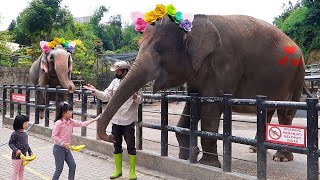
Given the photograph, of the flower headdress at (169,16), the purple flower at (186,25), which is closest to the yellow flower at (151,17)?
the flower headdress at (169,16)

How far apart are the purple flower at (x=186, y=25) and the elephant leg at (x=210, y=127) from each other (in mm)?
1113

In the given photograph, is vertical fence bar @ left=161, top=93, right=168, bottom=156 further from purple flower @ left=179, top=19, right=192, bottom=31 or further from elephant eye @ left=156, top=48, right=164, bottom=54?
purple flower @ left=179, top=19, right=192, bottom=31

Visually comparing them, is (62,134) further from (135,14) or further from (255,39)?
(255,39)

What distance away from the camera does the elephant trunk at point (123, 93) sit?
16.9ft

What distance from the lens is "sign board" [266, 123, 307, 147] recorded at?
4.40m

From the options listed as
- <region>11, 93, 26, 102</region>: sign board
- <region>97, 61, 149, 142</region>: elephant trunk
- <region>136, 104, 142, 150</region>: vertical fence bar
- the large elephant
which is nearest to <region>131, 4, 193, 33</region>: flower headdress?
the large elephant

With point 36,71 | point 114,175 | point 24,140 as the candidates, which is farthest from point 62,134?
point 36,71

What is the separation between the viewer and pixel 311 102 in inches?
170

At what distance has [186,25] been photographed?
554cm

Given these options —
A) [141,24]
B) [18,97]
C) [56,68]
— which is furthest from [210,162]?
[18,97]

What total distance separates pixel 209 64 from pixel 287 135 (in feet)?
5.52

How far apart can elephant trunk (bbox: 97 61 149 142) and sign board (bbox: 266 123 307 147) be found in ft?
5.78

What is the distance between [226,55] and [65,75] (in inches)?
248

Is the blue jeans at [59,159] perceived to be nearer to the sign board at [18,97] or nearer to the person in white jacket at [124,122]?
the person in white jacket at [124,122]
